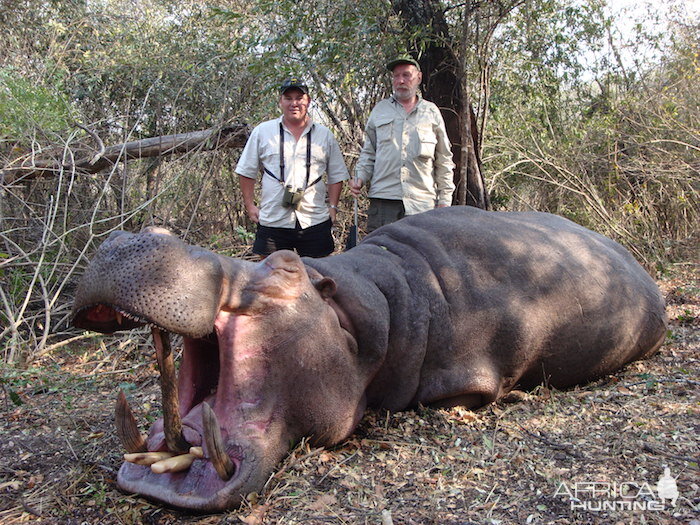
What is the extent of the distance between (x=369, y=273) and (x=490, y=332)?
0.71 meters

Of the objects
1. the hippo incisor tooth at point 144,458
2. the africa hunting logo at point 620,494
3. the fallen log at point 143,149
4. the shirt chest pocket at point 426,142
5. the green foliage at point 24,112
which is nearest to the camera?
the africa hunting logo at point 620,494

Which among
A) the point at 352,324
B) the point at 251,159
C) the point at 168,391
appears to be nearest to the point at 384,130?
the point at 251,159

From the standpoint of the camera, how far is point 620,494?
231 cm

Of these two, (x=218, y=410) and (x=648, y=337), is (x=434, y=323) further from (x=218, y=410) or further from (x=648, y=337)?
(x=648, y=337)

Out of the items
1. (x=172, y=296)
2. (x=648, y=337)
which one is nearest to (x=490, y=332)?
(x=648, y=337)

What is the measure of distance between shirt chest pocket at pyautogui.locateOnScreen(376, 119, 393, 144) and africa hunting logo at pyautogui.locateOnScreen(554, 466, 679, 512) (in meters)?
3.25

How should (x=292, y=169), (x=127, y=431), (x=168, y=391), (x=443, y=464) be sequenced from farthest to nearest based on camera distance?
1. (x=292, y=169)
2. (x=443, y=464)
3. (x=127, y=431)
4. (x=168, y=391)

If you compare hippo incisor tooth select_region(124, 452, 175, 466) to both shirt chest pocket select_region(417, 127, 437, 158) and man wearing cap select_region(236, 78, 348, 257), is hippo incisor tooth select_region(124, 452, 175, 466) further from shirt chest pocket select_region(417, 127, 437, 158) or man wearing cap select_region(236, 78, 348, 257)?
shirt chest pocket select_region(417, 127, 437, 158)

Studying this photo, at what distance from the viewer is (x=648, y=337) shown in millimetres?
4016

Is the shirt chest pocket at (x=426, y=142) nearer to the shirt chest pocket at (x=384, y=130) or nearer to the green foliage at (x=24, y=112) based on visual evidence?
the shirt chest pocket at (x=384, y=130)

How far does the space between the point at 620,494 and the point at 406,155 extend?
319cm

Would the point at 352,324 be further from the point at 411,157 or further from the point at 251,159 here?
the point at 251,159

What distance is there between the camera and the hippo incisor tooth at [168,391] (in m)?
2.32

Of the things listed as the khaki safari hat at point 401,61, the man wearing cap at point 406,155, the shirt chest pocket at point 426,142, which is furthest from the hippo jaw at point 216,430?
the khaki safari hat at point 401,61
